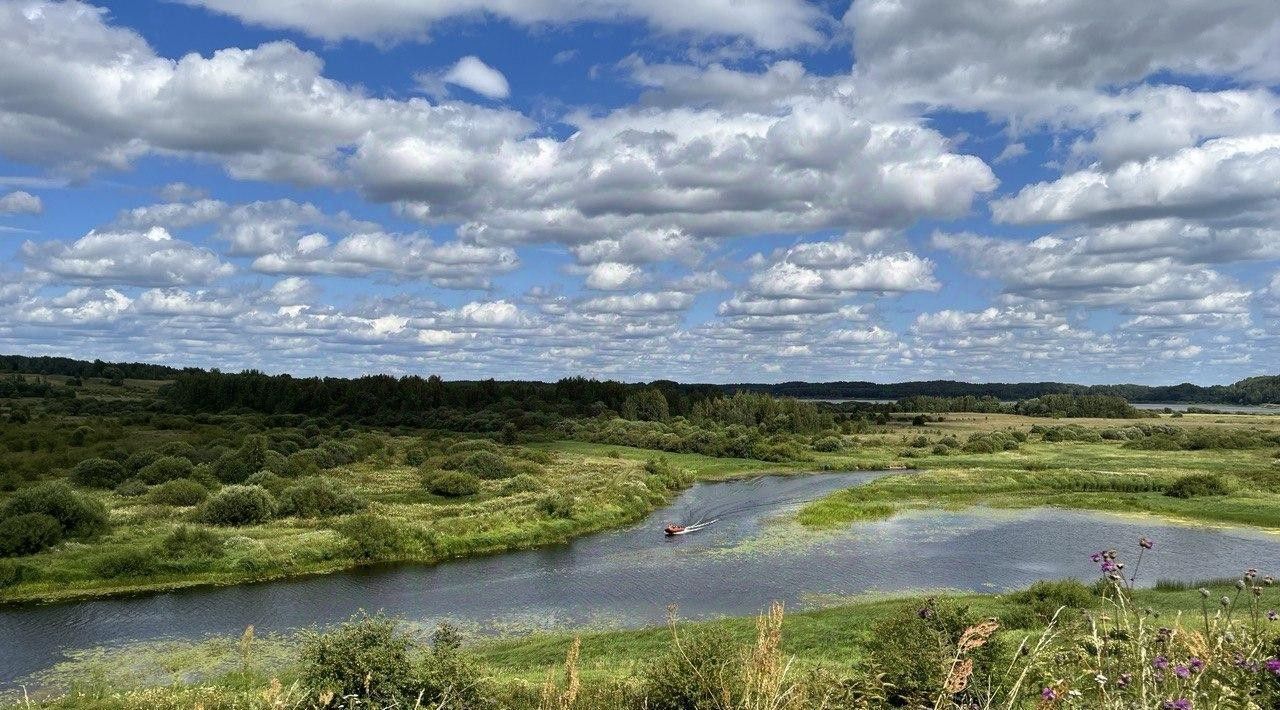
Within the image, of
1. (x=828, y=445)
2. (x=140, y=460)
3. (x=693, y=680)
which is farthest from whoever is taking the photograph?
(x=828, y=445)

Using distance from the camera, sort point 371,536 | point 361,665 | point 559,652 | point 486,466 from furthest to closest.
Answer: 1. point 486,466
2. point 371,536
3. point 559,652
4. point 361,665

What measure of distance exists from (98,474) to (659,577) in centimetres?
4274

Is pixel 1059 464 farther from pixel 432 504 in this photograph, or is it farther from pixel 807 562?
pixel 432 504

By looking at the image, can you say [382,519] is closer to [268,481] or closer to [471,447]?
[268,481]

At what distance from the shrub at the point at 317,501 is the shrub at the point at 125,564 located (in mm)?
10676

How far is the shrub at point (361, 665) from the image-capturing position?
15.7 metres

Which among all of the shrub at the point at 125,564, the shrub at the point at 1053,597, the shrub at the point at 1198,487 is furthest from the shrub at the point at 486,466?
the shrub at the point at 1198,487

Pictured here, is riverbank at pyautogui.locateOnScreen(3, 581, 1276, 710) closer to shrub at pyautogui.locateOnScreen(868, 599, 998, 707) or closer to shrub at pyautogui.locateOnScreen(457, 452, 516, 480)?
shrub at pyautogui.locateOnScreen(868, 599, 998, 707)

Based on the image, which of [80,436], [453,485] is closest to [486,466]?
[453,485]

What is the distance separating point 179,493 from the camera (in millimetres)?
51094

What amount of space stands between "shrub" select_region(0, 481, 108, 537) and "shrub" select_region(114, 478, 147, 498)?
1005 centimetres

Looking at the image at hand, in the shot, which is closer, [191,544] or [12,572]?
[12,572]

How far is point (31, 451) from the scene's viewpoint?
67.2 meters

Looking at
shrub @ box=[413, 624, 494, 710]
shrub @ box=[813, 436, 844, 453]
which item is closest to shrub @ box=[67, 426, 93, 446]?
shrub @ box=[413, 624, 494, 710]
